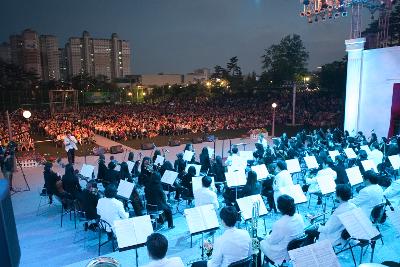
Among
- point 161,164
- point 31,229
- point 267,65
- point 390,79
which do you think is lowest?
point 31,229

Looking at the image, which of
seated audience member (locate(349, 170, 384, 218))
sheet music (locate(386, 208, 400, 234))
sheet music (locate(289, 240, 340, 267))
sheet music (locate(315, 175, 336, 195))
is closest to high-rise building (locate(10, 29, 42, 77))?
sheet music (locate(315, 175, 336, 195))

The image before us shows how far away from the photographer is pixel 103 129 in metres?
25.9

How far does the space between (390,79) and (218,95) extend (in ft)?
108

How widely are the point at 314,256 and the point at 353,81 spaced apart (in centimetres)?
1823

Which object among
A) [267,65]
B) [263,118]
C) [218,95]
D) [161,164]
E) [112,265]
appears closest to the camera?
[112,265]

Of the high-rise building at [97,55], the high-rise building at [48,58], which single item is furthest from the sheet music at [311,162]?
the high-rise building at [97,55]

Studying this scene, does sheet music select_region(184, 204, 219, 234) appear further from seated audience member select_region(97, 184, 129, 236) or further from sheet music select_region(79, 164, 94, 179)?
sheet music select_region(79, 164, 94, 179)

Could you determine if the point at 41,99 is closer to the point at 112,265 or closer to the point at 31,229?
the point at 31,229

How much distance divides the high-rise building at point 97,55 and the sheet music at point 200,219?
149028 millimetres

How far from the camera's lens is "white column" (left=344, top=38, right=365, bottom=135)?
19.3 meters

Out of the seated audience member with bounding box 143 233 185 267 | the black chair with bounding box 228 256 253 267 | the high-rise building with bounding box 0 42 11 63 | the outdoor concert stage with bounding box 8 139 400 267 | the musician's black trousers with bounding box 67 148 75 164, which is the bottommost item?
the outdoor concert stage with bounding box 8 139 400 267

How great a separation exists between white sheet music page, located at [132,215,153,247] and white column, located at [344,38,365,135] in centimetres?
1774

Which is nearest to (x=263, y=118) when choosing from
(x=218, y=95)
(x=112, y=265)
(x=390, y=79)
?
(x=390, y=79)

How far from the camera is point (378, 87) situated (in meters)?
19.2
